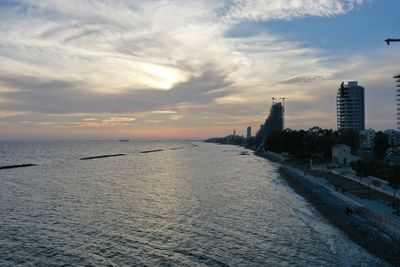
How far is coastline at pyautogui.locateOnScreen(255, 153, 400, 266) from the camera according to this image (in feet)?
97.3

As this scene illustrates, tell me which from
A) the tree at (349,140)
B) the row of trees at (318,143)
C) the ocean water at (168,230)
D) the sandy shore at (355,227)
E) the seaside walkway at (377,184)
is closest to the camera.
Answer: the ocean water at (168,230)

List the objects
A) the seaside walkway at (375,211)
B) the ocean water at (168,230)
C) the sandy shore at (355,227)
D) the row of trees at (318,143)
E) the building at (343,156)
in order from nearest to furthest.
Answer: the ocean water at (168,230), the sandy shore at (355,227), the seaside walkway at (375,211), the building at (343,156), the row of trees at (318,143)

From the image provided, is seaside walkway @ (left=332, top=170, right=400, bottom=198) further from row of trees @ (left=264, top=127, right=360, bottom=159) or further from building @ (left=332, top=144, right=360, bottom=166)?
row of trees @ (left=264, top=127, right=360, bottom=159)

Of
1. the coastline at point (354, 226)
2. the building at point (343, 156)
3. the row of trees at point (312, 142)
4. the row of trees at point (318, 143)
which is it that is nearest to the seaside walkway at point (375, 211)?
the coastline at point (354, 226)

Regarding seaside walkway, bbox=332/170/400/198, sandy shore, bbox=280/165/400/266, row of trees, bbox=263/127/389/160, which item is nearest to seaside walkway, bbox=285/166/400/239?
sandy shore, bbox=280/165/400/266

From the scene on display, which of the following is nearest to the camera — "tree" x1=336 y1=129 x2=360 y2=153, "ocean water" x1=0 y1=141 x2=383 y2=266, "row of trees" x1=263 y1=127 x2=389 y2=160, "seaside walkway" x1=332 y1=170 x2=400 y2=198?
"ocean water" x1=0 y1=141 x2=383 y2=266

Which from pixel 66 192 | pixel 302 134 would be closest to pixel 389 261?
pixel 66 192

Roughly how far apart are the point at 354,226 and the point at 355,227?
35 cm

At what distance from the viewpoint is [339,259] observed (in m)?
29.2

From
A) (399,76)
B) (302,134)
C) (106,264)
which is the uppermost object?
(399,76)

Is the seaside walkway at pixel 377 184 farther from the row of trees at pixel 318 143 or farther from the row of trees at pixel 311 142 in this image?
the row of trees at pixel 311 142

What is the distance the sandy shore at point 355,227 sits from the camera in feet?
97.0

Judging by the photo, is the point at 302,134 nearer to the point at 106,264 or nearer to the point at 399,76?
the point at 399,76

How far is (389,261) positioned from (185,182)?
174 feet
